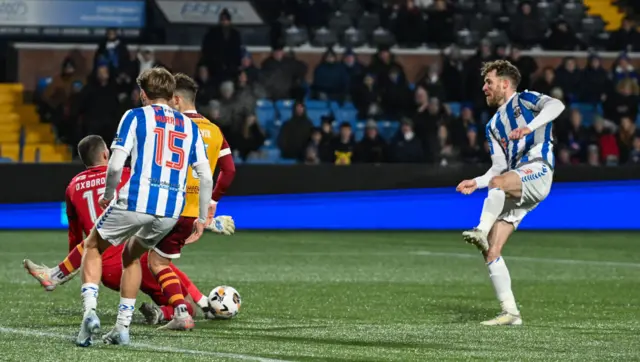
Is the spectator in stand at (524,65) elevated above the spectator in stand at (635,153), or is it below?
above

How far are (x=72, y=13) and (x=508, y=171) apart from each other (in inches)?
624

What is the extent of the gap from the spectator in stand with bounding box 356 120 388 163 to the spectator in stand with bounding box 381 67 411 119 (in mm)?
1737

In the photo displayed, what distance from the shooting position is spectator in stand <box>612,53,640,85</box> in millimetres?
23172

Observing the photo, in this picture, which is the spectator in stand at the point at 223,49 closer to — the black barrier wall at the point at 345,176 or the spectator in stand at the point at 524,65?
the black barrier wall at the point at 345,176

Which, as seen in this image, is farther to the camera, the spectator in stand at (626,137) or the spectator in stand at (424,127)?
the spectator in stand at (626,137)

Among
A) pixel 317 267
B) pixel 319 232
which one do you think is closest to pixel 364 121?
pixel 319 232

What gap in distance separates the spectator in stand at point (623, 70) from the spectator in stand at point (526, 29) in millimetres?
1775

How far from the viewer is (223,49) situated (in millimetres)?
21656

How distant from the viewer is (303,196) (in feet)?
62.6

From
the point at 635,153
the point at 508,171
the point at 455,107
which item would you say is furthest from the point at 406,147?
the point at 508,171

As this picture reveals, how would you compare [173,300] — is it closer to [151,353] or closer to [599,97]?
[151,353]

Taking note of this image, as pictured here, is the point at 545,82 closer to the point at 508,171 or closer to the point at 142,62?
the point at 142,62

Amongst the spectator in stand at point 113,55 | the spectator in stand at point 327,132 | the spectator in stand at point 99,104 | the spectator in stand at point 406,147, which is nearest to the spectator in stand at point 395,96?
the spectator in stand at point 406,147

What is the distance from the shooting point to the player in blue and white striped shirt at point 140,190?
7.17m
